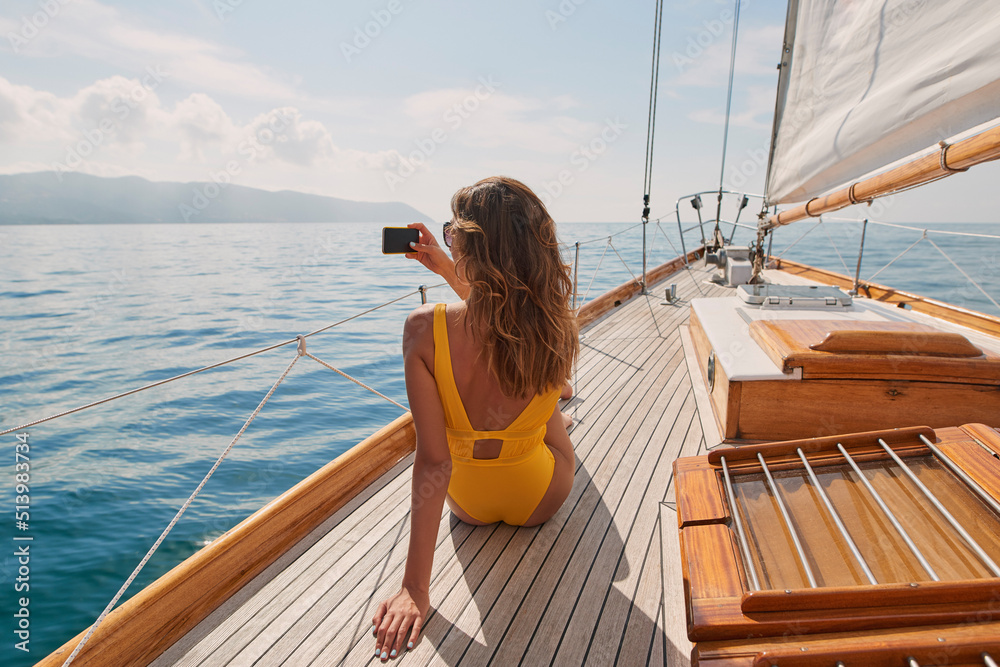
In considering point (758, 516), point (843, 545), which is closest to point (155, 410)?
point (758, 516)

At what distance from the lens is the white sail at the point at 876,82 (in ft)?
4.90

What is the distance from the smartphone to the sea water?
1.58 feet

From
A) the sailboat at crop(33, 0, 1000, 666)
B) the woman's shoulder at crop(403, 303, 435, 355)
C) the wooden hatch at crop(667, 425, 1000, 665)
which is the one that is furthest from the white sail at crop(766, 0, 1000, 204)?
the woman's shoulder at crop(403, 303, 435, 355)

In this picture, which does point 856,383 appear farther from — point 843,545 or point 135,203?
point 135,203

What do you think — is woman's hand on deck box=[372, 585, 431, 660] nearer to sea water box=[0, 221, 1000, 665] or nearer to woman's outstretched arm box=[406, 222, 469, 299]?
woman's outstretched arm box=[406, 222, 469, 299]

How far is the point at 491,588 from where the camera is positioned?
139 cm

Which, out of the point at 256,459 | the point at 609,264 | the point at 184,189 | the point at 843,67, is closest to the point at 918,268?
the point at 609,264

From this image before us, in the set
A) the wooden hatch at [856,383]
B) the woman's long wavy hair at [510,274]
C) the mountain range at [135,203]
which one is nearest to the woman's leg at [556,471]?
the woman's long wavy hair at [510,274]

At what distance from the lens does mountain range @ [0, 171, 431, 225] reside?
44312 millimetres

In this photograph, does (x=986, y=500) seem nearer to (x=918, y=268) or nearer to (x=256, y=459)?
(x=256, y=459)

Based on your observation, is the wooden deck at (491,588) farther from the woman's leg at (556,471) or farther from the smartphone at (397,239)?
the smartphone at (397,239)

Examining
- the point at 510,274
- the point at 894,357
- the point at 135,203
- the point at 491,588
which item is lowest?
the point at 491,588

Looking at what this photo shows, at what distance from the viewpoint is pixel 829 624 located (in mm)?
712

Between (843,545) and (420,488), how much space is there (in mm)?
825
